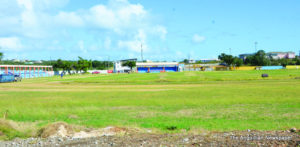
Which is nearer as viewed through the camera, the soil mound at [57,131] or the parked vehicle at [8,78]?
the soil mound at [57,131]

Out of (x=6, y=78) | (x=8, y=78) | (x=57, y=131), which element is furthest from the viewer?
(x=8, y=78)

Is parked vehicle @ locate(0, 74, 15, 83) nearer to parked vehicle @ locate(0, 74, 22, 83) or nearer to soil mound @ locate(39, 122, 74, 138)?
parked vehicle @ locate(0, 74, 22, 83)

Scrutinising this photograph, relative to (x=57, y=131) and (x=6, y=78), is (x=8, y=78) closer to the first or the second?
(x=6, y=78)

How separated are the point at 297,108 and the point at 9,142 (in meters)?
17.2

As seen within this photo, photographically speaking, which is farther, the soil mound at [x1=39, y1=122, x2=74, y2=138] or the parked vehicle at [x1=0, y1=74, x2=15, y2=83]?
the parked vehicle at [x1=0, y1=74, x2=15, y2=83]

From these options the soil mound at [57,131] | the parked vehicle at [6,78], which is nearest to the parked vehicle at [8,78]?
the parked vehicle at [6,78]

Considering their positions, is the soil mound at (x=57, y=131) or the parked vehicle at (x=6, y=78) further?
the parked vehicle at (x=6, y=78)

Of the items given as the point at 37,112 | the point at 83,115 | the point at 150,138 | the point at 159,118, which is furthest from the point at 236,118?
the point at 37,112

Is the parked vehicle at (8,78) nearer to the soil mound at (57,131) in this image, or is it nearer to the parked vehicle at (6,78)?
the parked vehicle at (6,78)

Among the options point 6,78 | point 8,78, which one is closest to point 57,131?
point 6,78

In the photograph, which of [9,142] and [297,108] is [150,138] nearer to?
[9,142]

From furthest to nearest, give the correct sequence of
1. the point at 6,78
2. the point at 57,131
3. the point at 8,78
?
the point at 8,78 → the point at 6,78 → the point at 57,131

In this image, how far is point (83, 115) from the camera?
20016 millimetres

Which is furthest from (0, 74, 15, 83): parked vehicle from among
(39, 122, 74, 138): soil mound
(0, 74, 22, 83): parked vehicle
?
(39, 122, 74, 138): soil mound
